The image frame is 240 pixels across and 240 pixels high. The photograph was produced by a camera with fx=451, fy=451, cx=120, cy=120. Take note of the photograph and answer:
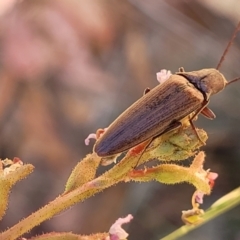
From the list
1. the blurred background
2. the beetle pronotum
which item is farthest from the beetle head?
the blurred background

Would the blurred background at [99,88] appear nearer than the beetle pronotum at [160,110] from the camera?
No

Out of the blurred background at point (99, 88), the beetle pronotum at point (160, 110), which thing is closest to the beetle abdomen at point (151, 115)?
the beetle pronotum at point (160, 110)

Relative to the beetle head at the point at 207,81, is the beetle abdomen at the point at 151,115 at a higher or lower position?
lower

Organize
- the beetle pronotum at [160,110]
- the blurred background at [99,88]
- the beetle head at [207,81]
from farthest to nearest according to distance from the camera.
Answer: the blurred background at [99,88] < the beetle head at [207,81] < the beetle pronotum at [160,110]

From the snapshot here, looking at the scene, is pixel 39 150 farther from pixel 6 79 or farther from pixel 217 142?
pixel 217 142

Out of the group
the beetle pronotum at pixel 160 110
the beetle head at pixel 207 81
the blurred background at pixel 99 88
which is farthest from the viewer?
the blurred background at pixel 99 88

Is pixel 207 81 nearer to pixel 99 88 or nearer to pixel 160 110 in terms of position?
pixel 160 110

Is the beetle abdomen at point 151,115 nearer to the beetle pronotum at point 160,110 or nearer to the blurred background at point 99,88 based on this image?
the beetle pronotum at point 160,110
